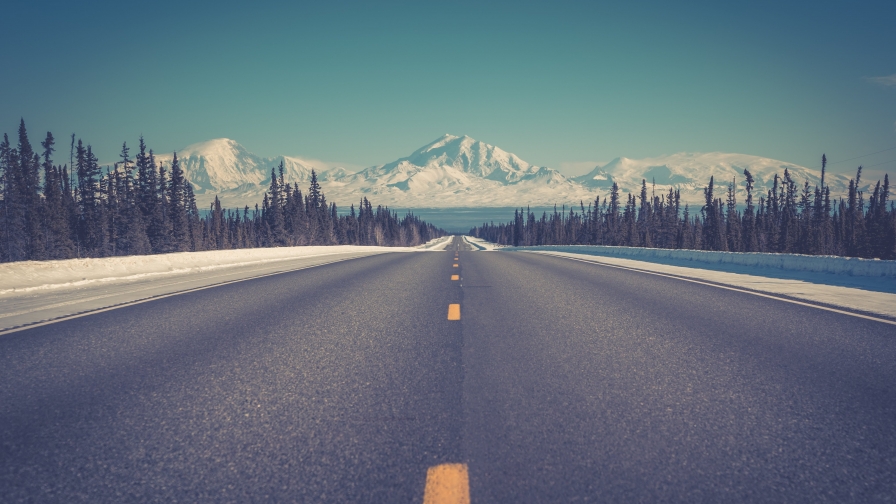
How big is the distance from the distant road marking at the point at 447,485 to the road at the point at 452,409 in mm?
47

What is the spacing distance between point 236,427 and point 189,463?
54 centimetres

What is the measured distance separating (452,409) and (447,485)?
1105 mm

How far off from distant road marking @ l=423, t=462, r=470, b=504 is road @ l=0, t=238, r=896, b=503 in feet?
0.15

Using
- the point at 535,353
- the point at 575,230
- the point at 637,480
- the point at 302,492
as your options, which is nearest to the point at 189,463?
the point at 302,492

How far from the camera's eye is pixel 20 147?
8319cm

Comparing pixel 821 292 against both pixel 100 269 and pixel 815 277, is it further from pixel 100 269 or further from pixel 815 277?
pixel 100 269

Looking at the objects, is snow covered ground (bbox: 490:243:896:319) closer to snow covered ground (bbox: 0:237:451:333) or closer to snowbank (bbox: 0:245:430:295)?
snow covered ground (bbox: 0:237:451:333)

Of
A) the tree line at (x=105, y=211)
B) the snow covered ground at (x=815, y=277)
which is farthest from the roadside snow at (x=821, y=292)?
the tree line at (x=105, y=211)

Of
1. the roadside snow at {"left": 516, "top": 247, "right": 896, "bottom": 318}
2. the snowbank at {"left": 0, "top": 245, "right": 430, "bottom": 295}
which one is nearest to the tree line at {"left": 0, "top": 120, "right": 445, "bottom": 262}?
the snowbank at {"left": 0, "top": 245, "right": 430, "bottom": 295}

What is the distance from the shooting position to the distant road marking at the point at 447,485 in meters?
2.41

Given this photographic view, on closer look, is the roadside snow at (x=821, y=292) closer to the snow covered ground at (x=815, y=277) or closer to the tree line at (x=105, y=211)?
the snow covered ground at (x=815, y=277)

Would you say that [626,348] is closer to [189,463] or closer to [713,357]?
[713,357]

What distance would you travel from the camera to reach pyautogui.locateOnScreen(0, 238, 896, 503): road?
2.59 metres

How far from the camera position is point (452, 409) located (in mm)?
3639
